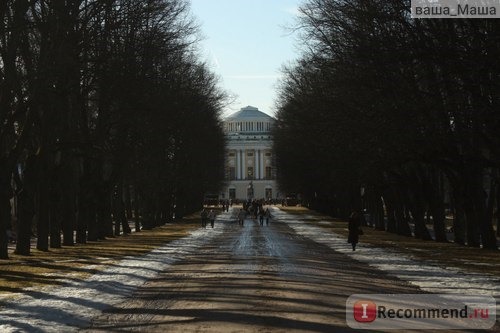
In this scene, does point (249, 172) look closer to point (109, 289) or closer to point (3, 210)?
point (3, 210)

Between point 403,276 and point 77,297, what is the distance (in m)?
8.23

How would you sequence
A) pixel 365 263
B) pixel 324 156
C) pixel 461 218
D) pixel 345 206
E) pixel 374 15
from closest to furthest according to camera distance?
pixel 374 15
pixel 365 263
pixel 461 218
pixel 324 156
pixel 345 206

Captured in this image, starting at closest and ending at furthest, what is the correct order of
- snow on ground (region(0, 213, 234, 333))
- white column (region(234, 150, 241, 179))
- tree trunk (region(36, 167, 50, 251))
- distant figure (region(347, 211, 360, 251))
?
snow on ground (region(0, 213, 234, 333)), tree trunk (region(36, 167, 50, 251)), distant figure (region(347, 211, 360, 251)), white column (region(234, 150, 241, 179))

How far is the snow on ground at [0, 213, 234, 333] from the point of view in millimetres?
13477

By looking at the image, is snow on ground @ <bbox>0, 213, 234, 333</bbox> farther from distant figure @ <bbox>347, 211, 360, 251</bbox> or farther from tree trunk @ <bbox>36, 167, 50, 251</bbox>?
distant figure @ <bbox>347, 211, 360, 251</bbox>

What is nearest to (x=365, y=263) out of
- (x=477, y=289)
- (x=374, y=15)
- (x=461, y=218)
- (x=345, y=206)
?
(x=374, y=15)

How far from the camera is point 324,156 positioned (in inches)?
1987

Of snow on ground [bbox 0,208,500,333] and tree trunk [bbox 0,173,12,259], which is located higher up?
tree trunk [bbox 0,173,12,259]

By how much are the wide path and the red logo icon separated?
0.26 m

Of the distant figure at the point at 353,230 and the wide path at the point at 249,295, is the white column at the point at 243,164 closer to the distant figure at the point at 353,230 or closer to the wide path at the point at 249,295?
the distant figure at the point at 353,230

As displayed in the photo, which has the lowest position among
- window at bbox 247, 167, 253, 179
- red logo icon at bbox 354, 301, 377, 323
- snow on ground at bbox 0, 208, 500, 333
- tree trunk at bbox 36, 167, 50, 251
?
snow on ground at bbox 0, 208, 500, 333

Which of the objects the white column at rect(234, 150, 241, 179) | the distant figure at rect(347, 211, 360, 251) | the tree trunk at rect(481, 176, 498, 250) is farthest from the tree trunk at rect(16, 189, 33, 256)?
the white column at rect(234, 150, 241, 179)

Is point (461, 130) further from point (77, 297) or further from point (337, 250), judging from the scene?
point (77, 297)

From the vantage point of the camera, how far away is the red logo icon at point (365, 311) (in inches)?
522
